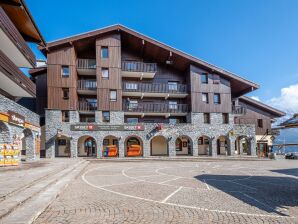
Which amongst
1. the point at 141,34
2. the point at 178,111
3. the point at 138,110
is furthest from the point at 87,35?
the point at 178,111

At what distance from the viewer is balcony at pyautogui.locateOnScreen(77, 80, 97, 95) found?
29422 millimetres

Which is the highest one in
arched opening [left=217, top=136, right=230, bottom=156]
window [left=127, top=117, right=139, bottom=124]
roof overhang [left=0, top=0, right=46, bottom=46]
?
roof overhang [left=0, top=0, right=46, bottom=46]

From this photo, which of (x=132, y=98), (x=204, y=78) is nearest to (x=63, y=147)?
(x=132, y=98)

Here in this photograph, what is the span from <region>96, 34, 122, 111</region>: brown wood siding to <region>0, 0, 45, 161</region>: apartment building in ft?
23.6

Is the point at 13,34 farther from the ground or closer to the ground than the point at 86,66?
closer to the ground

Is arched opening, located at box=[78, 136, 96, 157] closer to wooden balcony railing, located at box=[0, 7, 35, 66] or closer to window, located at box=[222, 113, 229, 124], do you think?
wooden balcony railing, located at box=[0, 7, 35, 66]

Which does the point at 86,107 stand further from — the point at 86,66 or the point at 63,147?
the point at 63,147

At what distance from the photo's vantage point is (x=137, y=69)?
31266mm

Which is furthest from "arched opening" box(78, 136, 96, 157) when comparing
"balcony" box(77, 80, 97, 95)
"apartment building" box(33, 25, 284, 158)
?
"balcony" box(77, 80, 97, 95)

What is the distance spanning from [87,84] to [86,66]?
7.80 feet

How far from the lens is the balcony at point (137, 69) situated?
102ft

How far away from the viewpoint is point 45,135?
2684 centimetres

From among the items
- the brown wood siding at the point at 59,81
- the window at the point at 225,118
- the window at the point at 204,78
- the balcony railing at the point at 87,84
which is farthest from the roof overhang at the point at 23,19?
the window at the point at 225,118

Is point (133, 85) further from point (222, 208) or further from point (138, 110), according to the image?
point (222, 208)
